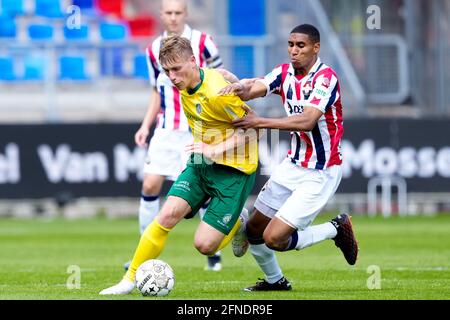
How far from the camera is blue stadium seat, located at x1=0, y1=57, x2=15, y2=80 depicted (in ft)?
73.9

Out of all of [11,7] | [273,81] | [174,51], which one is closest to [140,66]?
[11,7]

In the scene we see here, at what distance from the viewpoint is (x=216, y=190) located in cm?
966

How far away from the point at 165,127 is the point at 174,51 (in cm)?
317

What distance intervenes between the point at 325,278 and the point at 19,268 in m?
3.20

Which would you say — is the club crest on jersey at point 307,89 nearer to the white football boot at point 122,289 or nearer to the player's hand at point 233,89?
the player's hand at point 233,89

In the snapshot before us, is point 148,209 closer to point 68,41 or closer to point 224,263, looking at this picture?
point 224,263

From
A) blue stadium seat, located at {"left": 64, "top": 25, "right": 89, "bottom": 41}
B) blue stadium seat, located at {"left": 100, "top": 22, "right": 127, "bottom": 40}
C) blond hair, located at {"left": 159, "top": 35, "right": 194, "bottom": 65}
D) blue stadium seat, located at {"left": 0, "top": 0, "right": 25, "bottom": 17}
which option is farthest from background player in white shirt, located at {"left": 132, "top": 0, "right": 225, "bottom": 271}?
blue stadium seat, located at {"left": 0, "top": 0, "right": 25, "bottom": 17}

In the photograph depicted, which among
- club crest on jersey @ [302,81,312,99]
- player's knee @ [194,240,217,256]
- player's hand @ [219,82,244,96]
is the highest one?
player's hand @ [219,82,244,96]

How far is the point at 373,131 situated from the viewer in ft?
65.9

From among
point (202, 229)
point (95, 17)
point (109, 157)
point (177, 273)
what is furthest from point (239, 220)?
point (95, 17)

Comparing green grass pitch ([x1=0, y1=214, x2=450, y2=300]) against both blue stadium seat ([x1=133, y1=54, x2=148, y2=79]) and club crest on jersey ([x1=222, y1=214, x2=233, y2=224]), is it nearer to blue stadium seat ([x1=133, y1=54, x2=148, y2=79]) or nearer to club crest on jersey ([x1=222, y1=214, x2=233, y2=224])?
club crest on jersey ([x1=222, y1=214, x2=233, y2=224])

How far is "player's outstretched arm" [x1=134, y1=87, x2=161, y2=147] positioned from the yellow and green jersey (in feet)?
7.25

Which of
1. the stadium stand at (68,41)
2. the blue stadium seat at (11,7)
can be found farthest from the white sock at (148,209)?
the blue stadium seat at (11,7)
